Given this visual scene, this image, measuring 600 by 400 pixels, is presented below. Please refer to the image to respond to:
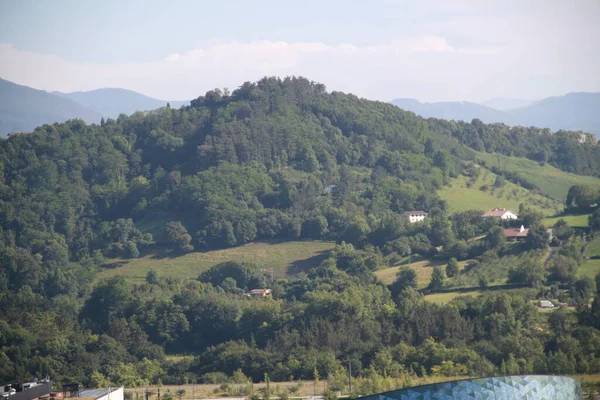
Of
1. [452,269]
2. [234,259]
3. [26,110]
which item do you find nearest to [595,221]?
[452,269]

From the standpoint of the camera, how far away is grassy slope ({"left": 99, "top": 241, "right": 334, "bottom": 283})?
71.1m

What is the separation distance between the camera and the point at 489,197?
82812 mm

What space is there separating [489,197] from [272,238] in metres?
17.4

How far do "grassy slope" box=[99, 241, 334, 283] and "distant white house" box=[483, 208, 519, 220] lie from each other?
1083 cm

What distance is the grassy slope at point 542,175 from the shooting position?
287ft

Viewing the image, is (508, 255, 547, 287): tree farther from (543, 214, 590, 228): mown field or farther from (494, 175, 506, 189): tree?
(494, 175, 506, 189): tree

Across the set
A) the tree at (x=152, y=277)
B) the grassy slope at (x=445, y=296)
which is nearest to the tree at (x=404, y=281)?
the grassy slope at (x=445, y=296)

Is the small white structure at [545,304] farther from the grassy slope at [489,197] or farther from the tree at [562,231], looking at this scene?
the grassy slope at [489,197]

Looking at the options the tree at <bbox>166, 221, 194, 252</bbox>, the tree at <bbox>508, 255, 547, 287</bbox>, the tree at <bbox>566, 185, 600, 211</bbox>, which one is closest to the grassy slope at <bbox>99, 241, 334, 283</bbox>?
the tree at <bbox>166, 221, 194, 252</bbox>

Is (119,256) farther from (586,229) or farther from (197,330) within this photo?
(586,229)

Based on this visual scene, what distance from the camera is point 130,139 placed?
310ft

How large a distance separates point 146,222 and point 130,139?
1516 cm

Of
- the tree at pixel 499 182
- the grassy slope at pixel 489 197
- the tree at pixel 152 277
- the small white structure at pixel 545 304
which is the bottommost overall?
the small white structure at pixel 545 304

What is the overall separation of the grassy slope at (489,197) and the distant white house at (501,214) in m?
3.64
